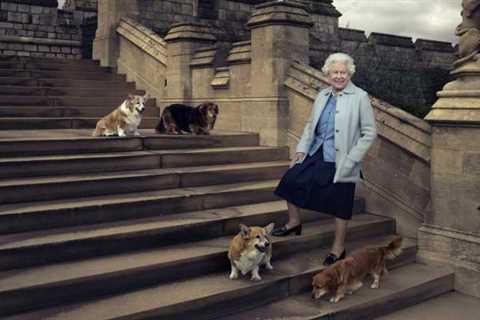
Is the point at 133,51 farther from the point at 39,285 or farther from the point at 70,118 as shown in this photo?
the point at 39,285

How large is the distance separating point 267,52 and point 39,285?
5.41 metres

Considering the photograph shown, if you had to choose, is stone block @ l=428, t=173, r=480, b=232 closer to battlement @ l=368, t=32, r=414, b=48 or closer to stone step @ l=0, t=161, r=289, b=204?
stone step @ l=0, t=161, r=289, b=204

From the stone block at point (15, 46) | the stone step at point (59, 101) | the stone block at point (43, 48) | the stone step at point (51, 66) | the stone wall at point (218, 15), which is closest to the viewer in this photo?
the stone step at point (59, 101)

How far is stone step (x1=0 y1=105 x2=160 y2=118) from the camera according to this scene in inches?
347

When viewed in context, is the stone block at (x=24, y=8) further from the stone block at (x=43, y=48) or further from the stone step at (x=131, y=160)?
the stone step at (x=131, y=160)

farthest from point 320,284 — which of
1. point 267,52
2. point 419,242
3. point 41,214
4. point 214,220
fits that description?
point 267,52

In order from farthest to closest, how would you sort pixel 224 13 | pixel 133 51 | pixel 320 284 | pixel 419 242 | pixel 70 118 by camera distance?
pixel 224 13, pixel 133 51, pixel 70 118, pixel 419 242, pixel 320 284

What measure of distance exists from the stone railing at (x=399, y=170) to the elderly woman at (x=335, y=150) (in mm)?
1656

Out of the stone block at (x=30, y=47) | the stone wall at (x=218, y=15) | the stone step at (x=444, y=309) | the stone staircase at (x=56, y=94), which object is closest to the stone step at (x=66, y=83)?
the stone staircase at (x=56, y=94)

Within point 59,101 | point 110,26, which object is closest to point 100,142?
point 59,101

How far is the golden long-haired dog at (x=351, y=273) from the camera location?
15.3 feet

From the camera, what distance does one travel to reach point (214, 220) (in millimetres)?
5434

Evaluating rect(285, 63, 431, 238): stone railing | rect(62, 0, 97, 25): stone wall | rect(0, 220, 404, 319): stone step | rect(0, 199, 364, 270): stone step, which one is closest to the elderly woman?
rect(0, 220, 404, 319): stone step

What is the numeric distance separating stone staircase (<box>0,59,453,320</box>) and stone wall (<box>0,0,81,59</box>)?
391 inches
